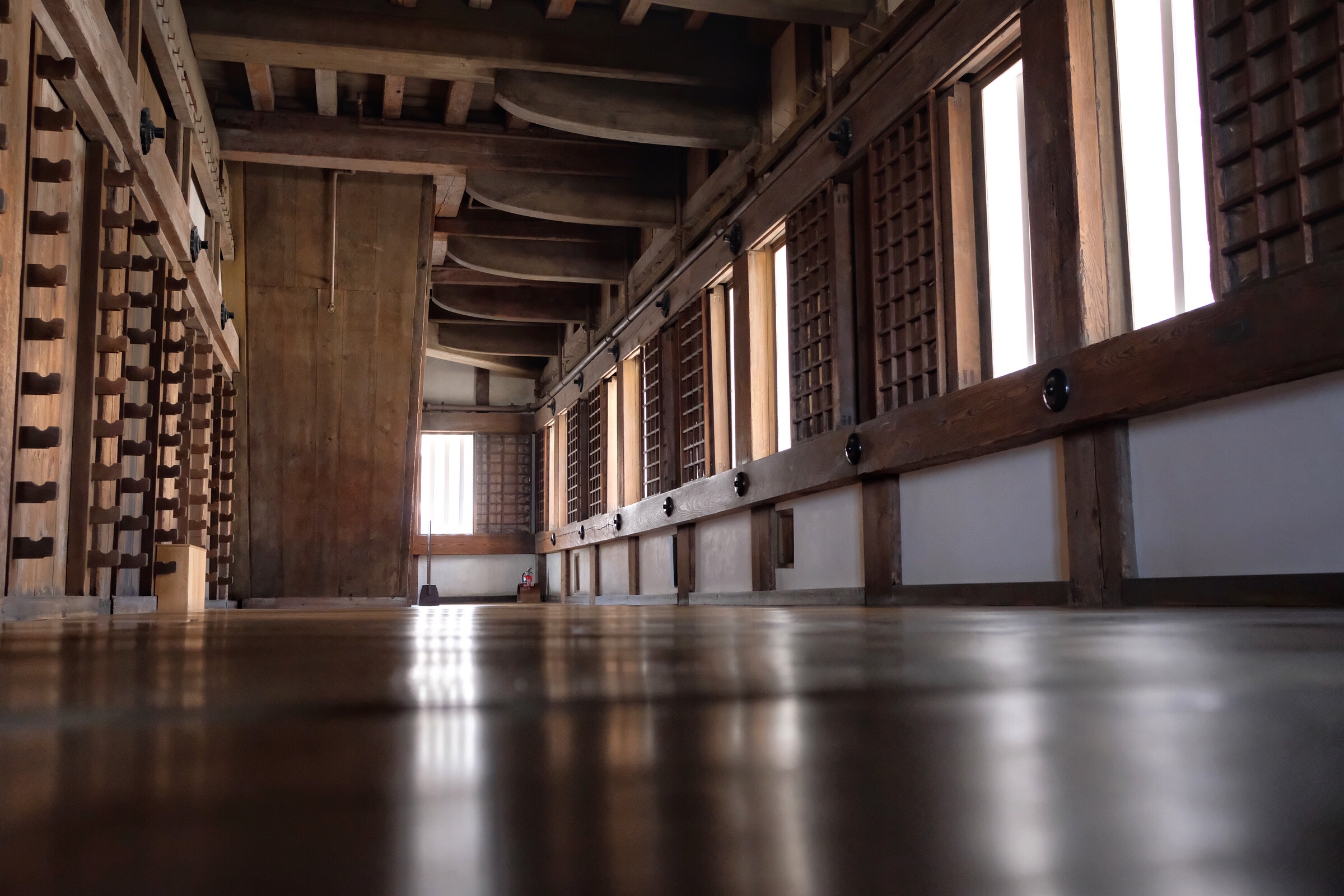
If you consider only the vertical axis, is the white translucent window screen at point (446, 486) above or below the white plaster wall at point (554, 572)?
above

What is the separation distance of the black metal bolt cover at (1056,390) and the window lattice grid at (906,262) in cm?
94

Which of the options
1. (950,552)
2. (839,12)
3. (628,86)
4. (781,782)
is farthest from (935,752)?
(628,86)

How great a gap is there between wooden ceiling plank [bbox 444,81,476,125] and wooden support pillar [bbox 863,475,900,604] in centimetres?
400

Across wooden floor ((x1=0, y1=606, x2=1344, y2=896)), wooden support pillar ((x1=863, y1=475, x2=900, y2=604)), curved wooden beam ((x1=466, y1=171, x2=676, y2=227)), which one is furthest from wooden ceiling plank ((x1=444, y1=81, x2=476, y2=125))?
wooden floor ((x1=0, y1=606, x2=1344, y2=896))

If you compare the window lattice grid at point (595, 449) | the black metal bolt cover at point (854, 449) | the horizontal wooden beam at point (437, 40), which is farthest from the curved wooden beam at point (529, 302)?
the black metal bolt cover at point (854, 449)

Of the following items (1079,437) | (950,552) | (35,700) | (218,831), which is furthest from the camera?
(950,552)

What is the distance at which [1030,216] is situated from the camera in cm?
457

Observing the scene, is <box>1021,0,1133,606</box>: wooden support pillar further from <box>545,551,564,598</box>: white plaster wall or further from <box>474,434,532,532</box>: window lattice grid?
<box>474,434,532,532</box>: window lattice grid

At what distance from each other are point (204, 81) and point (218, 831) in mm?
8660

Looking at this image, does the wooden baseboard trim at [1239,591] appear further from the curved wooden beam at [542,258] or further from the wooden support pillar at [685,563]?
the curved wooden beam at [542,258]

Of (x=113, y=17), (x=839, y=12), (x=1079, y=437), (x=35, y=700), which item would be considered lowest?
(x=35, y=700)

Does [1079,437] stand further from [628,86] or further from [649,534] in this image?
[649,534]

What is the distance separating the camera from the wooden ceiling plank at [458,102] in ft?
25.5

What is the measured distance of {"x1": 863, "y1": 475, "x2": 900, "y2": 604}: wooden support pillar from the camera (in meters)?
5.79
